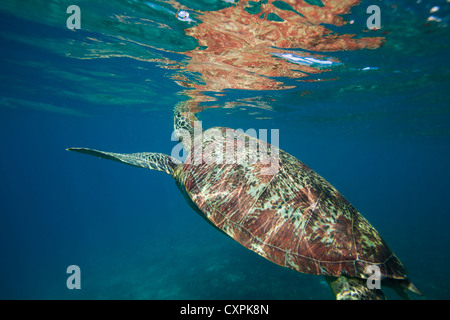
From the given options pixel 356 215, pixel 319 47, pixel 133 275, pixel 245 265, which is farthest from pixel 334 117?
pixel 133 275

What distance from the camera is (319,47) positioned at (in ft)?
26.5

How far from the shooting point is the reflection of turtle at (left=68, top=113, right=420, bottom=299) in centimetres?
293

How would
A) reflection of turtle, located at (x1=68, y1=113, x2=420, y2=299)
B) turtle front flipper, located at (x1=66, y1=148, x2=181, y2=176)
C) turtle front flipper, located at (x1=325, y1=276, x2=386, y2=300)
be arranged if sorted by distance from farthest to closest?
turtle front flipper, located at (x1=66, y1=148, x2=181, y2=176) → reflection of turtle, located at (x1=68, y1=113, x2=420, y2=299) → turtle front flipper, located at (x1=325, y1=276, x2=386, y2=300)

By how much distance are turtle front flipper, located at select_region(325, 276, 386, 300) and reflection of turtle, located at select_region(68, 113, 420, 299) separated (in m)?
0.01

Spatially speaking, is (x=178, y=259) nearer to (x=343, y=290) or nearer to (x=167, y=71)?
(x=167, y=71)

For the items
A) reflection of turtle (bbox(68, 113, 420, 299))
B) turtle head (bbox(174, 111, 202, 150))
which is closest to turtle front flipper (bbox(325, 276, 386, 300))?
reflection of turtle (bbox(68, 113, 420, 299))

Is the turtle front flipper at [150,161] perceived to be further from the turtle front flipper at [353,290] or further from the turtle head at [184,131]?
the turtle front flipper at [353,290]

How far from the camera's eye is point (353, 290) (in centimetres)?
284

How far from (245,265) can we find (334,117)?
720 inches

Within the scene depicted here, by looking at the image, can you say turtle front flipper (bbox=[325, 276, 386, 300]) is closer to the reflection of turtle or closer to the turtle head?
the reflection of turtle

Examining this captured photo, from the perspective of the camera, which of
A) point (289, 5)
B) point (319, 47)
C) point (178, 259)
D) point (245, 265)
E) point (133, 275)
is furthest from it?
point (178, 259)

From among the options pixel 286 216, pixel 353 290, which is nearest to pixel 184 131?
pixel 286 216

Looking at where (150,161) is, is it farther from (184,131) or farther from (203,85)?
(203,85)

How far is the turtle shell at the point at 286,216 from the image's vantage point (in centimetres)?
296
